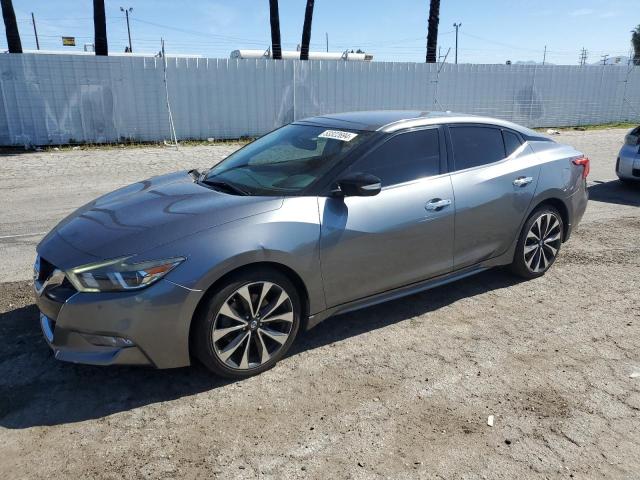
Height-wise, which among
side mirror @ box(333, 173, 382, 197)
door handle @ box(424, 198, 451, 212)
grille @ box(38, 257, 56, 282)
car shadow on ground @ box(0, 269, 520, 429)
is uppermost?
side mirror @ box(333, 173, 382, 197)

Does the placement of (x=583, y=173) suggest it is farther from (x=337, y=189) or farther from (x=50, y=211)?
(x=50, y=211)

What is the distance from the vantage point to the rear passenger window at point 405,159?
3855 millimetres

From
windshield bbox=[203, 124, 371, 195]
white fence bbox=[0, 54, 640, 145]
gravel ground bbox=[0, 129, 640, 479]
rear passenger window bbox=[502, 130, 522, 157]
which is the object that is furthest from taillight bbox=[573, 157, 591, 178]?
white fence bbox=[0, 54, 640, 145]

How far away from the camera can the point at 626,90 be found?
22.7 meters

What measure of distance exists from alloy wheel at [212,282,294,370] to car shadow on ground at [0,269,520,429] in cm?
23

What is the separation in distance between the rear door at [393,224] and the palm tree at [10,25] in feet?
49.7

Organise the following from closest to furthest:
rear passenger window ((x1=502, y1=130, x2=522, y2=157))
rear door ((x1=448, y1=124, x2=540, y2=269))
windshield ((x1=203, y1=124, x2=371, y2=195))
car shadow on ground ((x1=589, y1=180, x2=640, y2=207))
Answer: windshield ((x1=203, y1=124, x2=371, y2=195)), rear door ((x1=448, y1=124, x2=540, y2=269)), rear passenger window ((x1=502, y1=130, x2=522, y2=157)), car shadow on ground ((x1=589, y1=180, x2=640, y2=207))

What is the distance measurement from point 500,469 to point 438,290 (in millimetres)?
2318

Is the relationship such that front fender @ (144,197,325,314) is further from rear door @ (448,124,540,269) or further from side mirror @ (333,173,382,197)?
rear door @ (448,124,540,269)

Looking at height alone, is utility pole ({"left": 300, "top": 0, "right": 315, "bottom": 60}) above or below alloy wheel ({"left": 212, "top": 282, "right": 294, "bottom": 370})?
above

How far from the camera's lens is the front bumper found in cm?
294

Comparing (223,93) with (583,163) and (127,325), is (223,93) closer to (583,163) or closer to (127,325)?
(583,163)

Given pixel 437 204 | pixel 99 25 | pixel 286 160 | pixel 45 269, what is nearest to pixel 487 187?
pixel 437 204

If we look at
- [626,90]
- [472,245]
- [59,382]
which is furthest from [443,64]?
[59,382]
